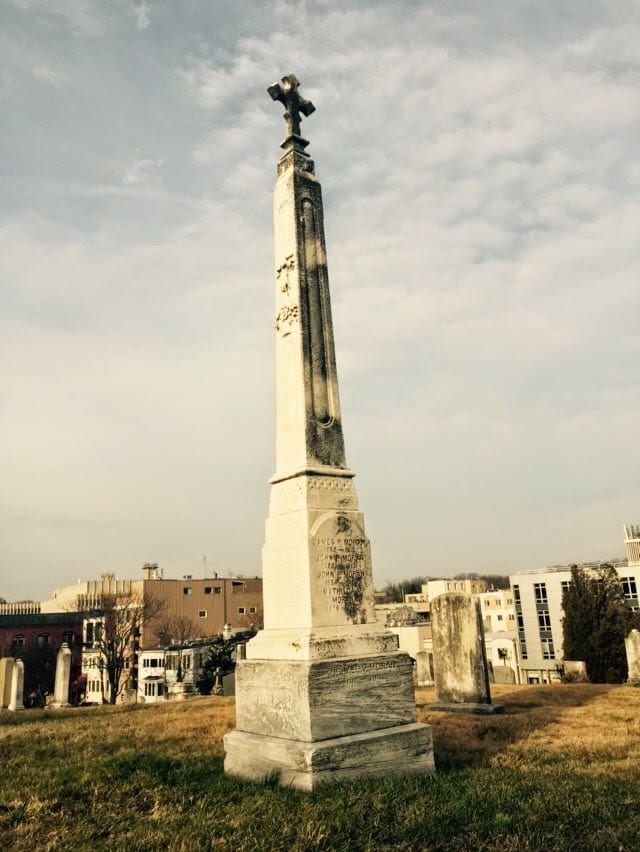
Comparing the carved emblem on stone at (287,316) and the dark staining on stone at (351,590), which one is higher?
the carved emblem on stone at (287,316)

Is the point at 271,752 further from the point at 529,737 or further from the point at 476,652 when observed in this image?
the point at 476,652

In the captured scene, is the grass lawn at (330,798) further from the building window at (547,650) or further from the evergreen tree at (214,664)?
the building window at (547,650)

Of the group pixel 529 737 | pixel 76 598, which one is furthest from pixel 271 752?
pixel 76 598

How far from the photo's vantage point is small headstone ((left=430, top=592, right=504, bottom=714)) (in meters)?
10.5

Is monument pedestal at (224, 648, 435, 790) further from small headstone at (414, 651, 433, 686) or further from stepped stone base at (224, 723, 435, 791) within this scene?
small headstone at (414, 651, 433, 686)

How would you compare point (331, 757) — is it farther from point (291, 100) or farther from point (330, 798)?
point (291, 100)

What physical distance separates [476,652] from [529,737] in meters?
2.93

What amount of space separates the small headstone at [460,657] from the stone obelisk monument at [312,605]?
4.60 metres

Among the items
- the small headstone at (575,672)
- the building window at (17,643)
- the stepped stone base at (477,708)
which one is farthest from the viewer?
the building window at (17,643)

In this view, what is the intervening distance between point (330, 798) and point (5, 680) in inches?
476

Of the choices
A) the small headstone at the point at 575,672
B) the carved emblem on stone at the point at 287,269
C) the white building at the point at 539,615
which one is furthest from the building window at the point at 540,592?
the carved emblem on stone at the point at 287,269

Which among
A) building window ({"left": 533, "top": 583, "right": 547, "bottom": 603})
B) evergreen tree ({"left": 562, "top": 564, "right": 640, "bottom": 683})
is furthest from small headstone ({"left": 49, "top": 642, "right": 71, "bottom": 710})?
building window ({"left": 533, "top": 583, "right": 547, "bottom": 603})

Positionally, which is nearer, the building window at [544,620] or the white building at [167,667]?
the white building at [167,667]

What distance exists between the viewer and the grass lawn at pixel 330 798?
4.07 m
